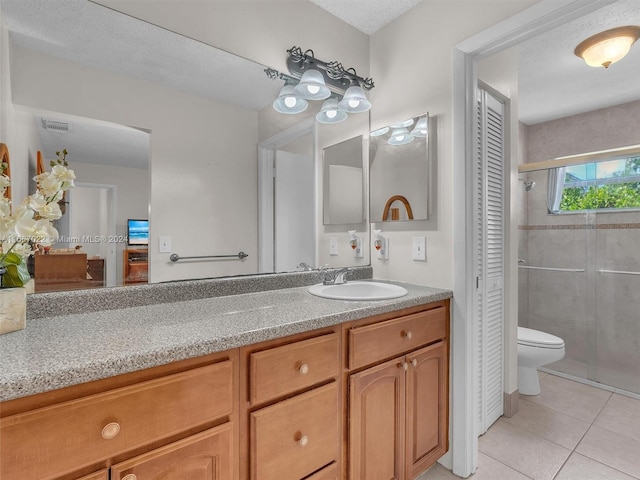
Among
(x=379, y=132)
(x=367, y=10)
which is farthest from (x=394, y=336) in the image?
(x=367, y=10)

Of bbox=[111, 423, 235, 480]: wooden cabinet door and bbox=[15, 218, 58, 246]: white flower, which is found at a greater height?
bbox=[15, 218, 58, 246]: white flower

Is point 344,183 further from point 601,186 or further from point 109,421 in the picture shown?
point 601,186

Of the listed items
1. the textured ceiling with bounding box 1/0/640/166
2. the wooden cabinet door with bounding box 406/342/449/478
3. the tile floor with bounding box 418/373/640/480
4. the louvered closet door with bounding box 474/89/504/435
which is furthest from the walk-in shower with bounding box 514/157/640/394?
the wooden cabinet door with bounding box 406/342/449/478

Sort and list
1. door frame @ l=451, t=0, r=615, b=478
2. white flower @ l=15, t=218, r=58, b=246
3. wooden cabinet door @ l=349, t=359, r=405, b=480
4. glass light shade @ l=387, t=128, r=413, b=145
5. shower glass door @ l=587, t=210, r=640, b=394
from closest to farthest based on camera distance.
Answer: white flower @ l=15, t=218, r=58, b=246
wooden cabinet door @ l=349, t=359, r=405, b=480
door frame @ l=451, t=0, r=615, b=478
glass light shade @ l=387, t=128, r=413, b=145
shower glass door @ l=587, t=210, r=640, b=394

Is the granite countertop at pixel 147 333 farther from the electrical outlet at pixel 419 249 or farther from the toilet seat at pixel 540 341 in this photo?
the toilet seat at pixel 540 341

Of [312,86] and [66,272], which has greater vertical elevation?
[312,86]

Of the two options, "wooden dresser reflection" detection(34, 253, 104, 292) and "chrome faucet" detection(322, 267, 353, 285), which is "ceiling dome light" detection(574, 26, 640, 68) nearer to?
"chrome faucet" detection(322, 267, 353, 285)

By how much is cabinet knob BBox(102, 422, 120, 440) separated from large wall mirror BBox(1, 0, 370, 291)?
0.66m

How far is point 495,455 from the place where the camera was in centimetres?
177

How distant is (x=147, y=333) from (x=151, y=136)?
0.81 metres

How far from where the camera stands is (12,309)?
90cm

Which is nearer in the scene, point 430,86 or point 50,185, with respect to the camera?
point 50,185

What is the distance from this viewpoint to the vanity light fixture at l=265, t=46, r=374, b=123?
5.69ft

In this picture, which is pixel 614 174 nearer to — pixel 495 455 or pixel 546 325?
pixel 546 325
